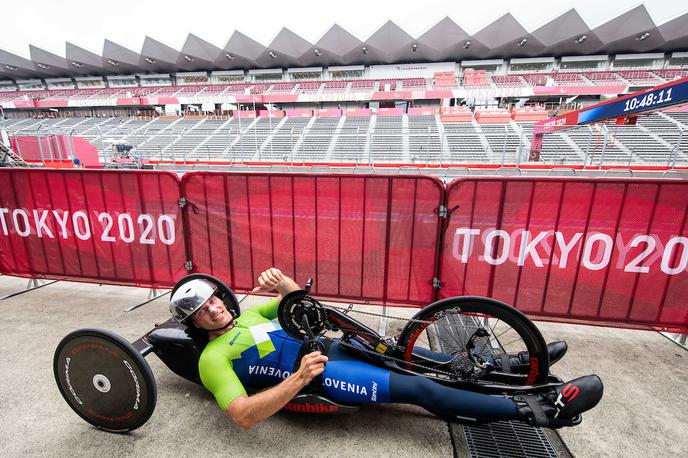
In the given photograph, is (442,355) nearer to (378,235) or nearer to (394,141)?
(378,235)

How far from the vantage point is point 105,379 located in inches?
80.0

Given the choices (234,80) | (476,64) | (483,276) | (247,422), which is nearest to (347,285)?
(483,276)

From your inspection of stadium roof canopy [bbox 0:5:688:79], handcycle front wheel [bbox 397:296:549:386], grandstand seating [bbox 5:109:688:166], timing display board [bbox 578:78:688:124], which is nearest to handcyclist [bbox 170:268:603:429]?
handcycle front wheel [bbox 397:296:549:386]

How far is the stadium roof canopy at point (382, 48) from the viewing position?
35.8 metres

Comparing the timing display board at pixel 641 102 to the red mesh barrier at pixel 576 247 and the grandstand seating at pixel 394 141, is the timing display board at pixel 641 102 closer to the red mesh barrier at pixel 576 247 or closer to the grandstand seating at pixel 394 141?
the red mesh barrier at pixel 576 247

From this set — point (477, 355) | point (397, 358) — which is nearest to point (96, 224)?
point (397, 358)

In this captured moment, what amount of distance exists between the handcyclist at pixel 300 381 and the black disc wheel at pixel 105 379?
1.18 ft

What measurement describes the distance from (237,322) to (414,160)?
19471 millimetres

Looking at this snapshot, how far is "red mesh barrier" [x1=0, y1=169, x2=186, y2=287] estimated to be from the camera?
372 centimetres

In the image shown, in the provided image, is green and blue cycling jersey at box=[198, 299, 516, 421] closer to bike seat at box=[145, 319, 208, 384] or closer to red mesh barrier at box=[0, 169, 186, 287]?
bike seat at box=[145, 319, 208, 384]

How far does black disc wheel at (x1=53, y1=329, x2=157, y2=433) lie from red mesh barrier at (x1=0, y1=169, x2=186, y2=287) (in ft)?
6.02

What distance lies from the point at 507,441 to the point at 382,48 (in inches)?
1818

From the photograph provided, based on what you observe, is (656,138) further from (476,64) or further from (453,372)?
(453,372)

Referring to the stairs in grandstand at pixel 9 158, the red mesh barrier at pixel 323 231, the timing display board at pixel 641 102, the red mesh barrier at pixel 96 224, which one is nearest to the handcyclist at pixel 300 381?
the red mesh barrier at pixel 323 231
